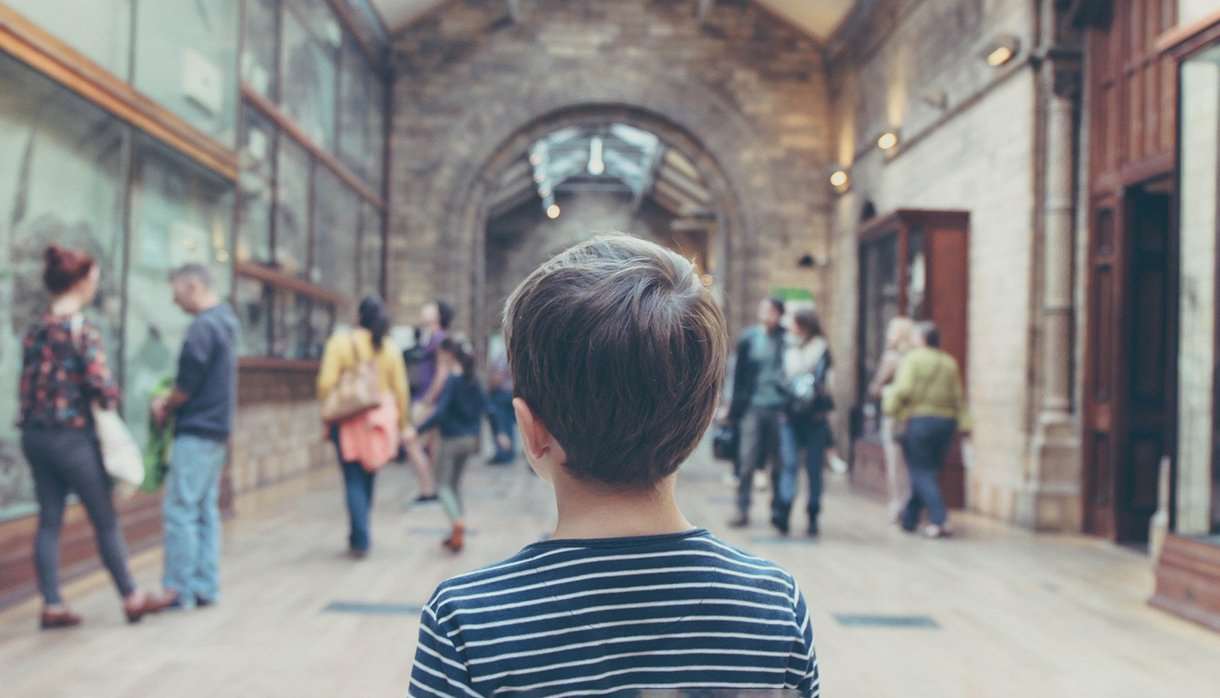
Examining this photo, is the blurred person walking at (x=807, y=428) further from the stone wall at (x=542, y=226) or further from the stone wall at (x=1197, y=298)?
the stone wall at (x=542, y=226)

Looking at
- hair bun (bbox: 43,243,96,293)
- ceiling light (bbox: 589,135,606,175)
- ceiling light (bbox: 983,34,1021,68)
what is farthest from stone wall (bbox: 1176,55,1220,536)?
ceiling light (bbox: 589,135,606,175)

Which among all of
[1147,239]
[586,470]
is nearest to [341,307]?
[1147,239]

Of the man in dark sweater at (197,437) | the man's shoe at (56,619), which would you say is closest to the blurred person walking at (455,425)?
the man in dark sweater at (197,437)

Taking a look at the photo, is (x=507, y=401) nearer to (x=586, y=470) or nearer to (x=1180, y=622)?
(x=1180, y=622)

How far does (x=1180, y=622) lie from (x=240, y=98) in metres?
7.30

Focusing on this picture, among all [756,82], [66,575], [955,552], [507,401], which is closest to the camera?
[66,575]

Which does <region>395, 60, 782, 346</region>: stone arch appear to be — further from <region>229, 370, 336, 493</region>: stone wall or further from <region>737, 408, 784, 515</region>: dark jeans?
<region>737, 408, 784, 515</region>: dark jeans

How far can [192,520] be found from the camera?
493 cm

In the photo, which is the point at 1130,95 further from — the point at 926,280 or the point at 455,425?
the point at 455,425

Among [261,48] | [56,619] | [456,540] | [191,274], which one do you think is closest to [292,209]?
[261,48]

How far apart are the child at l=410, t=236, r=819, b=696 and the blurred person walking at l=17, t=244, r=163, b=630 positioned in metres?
3.90

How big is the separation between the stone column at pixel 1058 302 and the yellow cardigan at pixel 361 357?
4.65 m

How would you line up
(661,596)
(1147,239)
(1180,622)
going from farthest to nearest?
(1147,239), (1180,622), (661,596)

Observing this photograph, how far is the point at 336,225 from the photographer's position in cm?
1323
